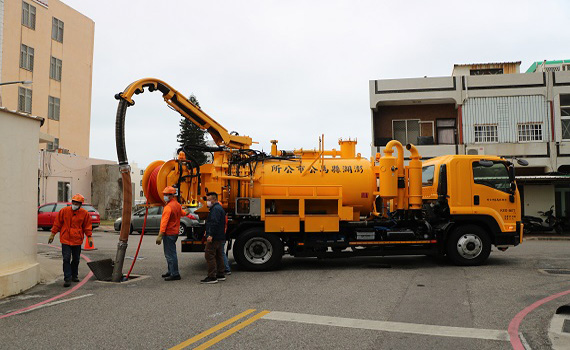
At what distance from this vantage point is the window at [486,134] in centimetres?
2273

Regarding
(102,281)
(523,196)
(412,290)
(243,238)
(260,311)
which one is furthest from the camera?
(523,196)

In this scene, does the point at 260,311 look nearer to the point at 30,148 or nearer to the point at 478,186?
the point at 30,148

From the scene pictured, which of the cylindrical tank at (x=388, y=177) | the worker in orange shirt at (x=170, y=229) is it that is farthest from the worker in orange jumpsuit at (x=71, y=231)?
the cylindrical tank at (x=388, y=177)

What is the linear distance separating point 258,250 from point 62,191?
78.7ft

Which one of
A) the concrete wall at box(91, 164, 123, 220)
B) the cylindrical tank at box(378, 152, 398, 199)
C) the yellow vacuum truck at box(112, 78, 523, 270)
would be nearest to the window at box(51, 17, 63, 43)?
the concrete wall at box(91, 164, 123, 220)

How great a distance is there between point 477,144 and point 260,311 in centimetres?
1952

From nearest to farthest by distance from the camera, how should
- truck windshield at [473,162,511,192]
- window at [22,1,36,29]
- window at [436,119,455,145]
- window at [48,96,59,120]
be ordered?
truck windshield at [473,162,511,192], window at [436,119,455,145], window at [22,1,36,29], window at [48,96,59,120]

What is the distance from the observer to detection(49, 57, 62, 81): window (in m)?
33.9

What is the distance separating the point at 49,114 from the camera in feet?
110

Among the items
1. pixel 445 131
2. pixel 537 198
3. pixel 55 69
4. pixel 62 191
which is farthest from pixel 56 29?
pixel 537 198

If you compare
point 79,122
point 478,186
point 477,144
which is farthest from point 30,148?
point 79,122

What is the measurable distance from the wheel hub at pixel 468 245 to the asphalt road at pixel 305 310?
518mm

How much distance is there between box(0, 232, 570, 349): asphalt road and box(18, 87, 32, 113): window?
1049 inches

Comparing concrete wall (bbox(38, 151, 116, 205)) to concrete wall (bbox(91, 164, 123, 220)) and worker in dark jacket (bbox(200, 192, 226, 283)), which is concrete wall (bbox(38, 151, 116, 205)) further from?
worker in dark jacket (bbox(200, 192, 226, 283))
